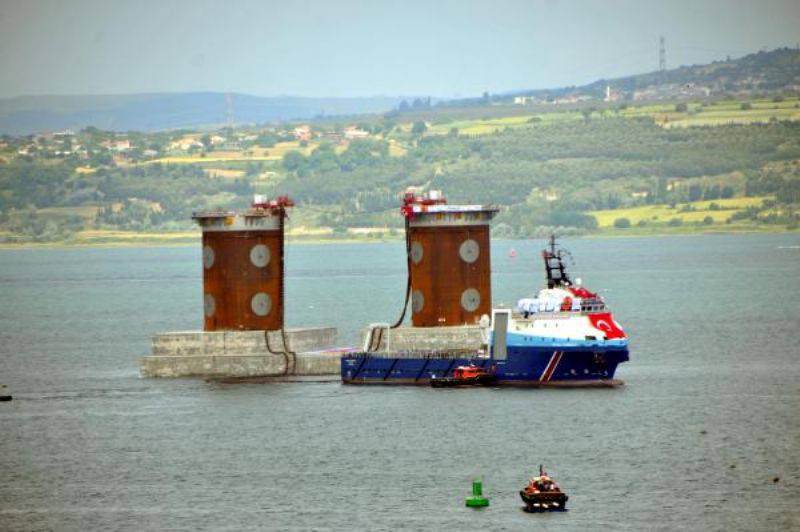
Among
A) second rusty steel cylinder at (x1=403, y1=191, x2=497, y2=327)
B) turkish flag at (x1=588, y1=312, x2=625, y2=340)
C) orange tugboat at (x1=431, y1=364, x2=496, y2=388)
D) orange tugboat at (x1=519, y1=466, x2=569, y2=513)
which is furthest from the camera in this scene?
second rusty steel cylinder at (x1=403, y1=191, x2=497, y2=327)

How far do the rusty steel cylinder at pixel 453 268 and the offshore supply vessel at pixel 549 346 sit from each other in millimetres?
3467

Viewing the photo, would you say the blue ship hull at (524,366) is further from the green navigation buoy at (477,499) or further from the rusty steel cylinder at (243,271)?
the green navigation buoy at (477,499)

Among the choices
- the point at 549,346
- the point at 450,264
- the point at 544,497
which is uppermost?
the point at 450,264

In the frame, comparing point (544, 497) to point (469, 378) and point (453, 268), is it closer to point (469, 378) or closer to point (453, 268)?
point (469, 378)

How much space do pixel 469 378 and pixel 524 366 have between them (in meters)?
3.23

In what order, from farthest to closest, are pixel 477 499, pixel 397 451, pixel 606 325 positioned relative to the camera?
pixel 606 325 → pixel 397 451 → pixel 477 499

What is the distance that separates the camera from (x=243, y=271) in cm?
11825

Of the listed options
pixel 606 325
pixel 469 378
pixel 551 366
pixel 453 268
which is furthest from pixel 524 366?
pixel 453 268

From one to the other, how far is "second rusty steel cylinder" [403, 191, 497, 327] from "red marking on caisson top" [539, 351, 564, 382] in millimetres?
6717

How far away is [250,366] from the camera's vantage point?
115562mm

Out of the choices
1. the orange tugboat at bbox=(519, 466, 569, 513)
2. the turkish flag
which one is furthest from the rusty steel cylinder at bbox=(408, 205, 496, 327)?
the orange tugboat at bbox=(519, 466, 569, 513)

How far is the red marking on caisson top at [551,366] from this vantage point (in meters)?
106

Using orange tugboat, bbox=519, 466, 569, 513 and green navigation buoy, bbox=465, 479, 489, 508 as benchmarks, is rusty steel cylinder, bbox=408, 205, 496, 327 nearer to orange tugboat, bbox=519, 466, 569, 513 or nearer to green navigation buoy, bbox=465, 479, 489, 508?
green navigation buoy, bbox=465, 479, 489, 508

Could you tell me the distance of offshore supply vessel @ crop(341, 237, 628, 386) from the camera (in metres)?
106
